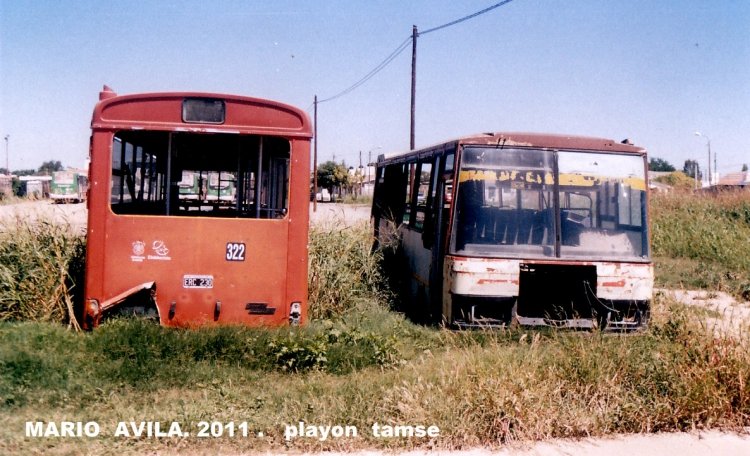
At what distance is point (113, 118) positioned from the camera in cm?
684

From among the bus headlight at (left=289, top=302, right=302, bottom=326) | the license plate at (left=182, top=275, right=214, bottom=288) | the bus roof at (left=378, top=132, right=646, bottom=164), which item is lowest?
the bus headlight at (left=289, top=302, right=302, bottom=326)

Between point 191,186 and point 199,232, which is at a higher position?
point 191,186

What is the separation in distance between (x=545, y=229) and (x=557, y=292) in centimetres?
112

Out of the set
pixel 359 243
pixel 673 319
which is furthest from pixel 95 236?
pixel 673 319

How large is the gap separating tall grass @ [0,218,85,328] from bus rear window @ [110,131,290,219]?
1.08 m

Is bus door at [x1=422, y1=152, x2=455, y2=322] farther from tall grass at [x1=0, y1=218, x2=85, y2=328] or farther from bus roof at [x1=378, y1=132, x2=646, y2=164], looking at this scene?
tall grass at [x1=0, y1=218, x2=85, y2=328]

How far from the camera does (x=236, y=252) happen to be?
22.7ft

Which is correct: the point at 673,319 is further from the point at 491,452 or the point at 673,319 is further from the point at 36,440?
the point at 36,440

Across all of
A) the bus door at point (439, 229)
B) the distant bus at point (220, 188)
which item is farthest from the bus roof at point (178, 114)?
the bus door at point (439, 229)

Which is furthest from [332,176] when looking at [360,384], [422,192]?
[360,384]

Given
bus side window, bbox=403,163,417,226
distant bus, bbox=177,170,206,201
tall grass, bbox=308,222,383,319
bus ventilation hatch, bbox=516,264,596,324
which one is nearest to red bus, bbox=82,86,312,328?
distant bus, bbox=177,170,206,201

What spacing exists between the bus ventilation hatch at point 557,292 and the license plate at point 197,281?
361 centimetres

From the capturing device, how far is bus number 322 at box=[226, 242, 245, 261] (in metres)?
6.92

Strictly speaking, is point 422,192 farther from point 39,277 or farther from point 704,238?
point 704,238
